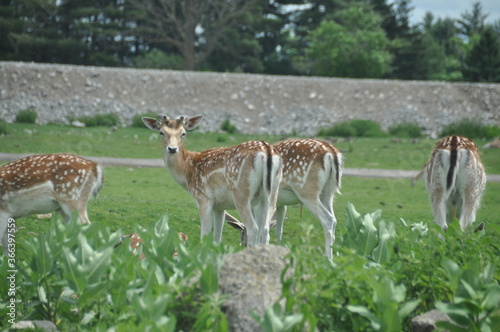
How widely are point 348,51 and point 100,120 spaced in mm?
25098

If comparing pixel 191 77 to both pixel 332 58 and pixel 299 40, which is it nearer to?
pixel 332 58

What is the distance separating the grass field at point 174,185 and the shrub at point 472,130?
1827 mm

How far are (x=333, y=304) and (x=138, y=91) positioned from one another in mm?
30737

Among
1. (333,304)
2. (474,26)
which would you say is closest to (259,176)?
(333,304)

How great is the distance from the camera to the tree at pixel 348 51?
51.1m

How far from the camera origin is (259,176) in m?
9.04

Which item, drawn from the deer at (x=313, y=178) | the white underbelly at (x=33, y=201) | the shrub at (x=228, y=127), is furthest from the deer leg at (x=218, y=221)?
the shrub at (x=228, y=127)

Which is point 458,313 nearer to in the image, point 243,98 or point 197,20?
point 243,98

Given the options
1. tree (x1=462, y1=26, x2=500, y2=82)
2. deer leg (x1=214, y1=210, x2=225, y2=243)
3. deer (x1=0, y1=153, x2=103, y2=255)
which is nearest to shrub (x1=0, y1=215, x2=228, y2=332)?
deer (x1=0, y1=153, x2=103, y2=255)

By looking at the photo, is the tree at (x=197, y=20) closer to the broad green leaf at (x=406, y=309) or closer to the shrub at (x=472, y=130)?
the shrub at (x=472, y=130)

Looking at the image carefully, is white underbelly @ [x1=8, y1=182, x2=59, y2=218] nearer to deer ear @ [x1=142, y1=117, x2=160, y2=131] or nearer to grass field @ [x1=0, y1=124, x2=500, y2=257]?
grass field @ [x1=0, y1=124, x2=500, y2=257]

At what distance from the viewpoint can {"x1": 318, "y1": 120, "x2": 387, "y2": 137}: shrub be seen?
30109 millimetres

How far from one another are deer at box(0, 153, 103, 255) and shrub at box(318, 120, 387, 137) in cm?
2111

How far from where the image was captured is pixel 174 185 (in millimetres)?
17984
